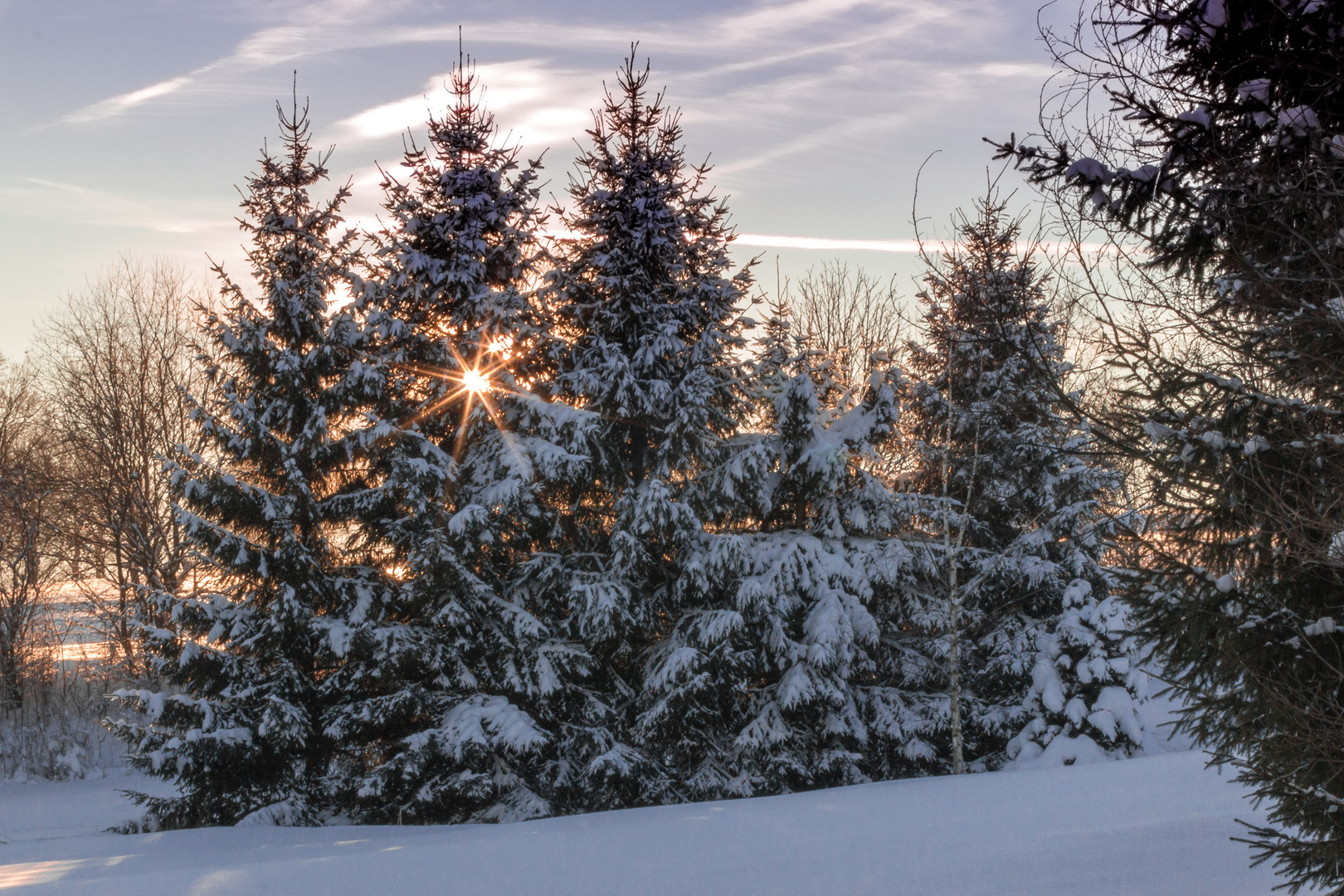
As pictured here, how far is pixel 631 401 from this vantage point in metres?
16.1

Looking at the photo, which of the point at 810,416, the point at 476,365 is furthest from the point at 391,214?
the point at 810,416

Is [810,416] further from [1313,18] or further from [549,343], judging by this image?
[1313,18]

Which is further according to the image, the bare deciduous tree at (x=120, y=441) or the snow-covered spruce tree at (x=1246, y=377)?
the bare deciduous tree at (x=120, y=441)

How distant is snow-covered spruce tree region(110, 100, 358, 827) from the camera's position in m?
14.2

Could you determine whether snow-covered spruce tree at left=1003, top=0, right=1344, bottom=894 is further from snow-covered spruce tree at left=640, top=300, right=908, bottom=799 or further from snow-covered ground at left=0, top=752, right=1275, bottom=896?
snow-covered spruce tree at left=640, top=300, right=908, bottom=799

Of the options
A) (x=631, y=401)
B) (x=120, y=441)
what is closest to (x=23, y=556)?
(x=120, y=441)

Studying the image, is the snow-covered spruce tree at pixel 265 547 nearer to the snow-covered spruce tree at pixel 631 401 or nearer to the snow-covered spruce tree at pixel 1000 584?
the snow-covered spruce tree at pixel 631 401

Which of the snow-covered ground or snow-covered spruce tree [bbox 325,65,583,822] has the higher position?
snow-covered spruce tree [bbox 325,65,583,822]

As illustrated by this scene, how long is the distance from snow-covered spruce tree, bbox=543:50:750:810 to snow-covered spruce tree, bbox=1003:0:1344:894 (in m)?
9.84

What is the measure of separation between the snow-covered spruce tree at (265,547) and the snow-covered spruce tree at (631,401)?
3.76 m

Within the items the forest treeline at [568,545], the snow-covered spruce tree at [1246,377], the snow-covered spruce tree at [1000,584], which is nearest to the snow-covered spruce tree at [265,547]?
the forest treeline at [568,545]

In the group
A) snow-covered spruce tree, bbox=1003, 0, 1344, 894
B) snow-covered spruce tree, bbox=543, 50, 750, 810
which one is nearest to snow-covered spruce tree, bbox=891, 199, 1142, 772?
snow-covered spruce tree, bbox=543, 50, 750, 810

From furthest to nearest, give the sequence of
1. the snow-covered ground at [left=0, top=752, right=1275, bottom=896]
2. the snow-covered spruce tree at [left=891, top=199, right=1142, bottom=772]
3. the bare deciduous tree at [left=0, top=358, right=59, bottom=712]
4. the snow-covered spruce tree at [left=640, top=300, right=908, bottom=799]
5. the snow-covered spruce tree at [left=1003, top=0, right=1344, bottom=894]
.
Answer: the bare deciduous tree at [left=0, top=358, right=59, bottom=712]
the snow-covered spruce tree at [left=891, top=199, right=1142, bottom=772]
the snow-covered spruce tree at [left=640, top=300, right=908, bottom=799]
the snow-covered ground at [left=0, top=752, right=1275, bottom=896]
the snow-covered spruce tree at [left=1003, top=0, right=1344, bottom=894]

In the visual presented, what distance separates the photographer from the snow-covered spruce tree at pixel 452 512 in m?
14.6
